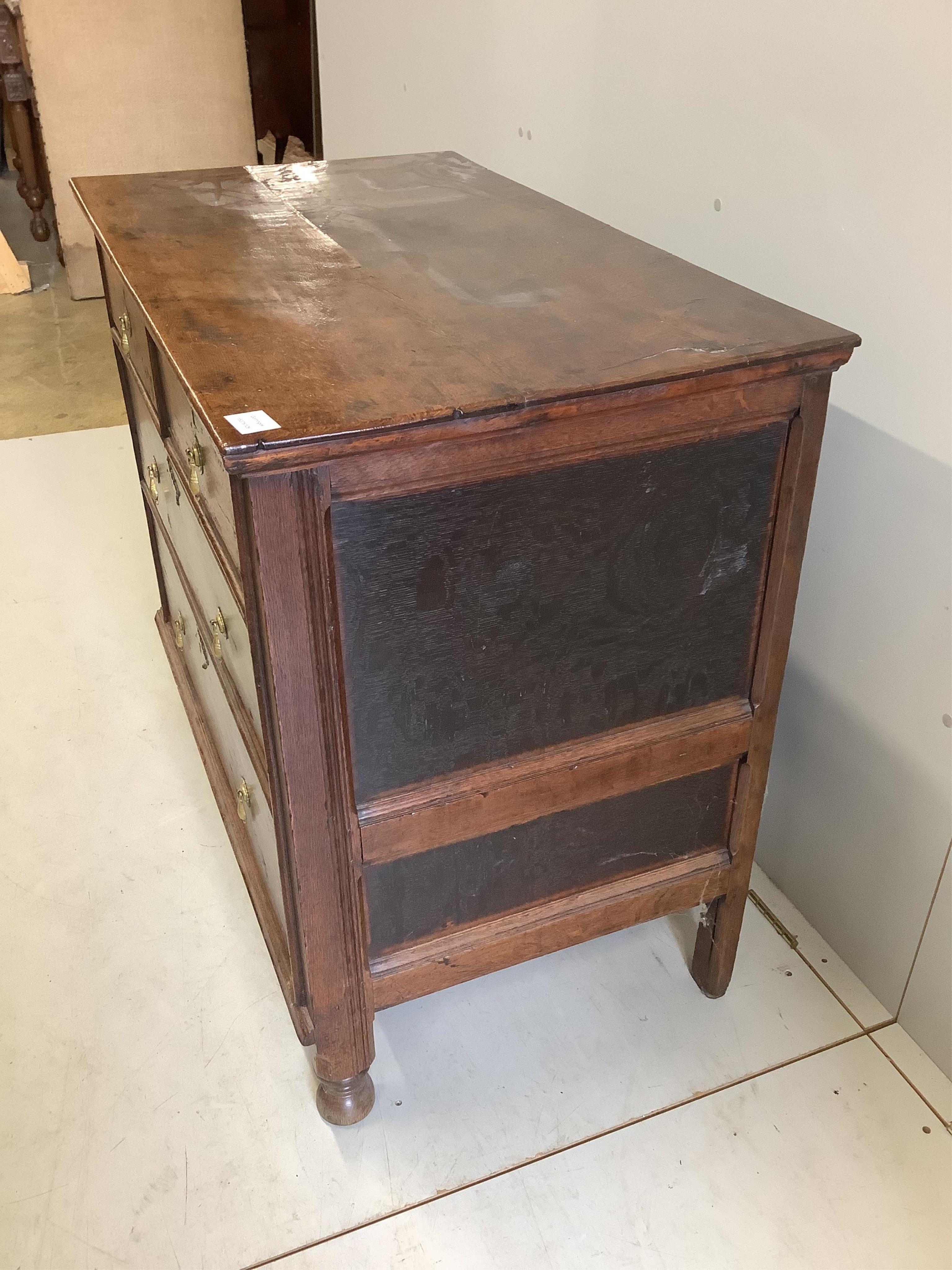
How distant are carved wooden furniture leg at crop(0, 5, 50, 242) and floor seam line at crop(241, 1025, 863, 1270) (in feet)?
12.7

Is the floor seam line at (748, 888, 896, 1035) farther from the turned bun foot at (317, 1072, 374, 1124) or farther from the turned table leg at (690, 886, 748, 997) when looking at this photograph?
the turned bun foot at (317, 1072, 374, 1124)

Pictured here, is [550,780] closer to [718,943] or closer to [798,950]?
[718,943]

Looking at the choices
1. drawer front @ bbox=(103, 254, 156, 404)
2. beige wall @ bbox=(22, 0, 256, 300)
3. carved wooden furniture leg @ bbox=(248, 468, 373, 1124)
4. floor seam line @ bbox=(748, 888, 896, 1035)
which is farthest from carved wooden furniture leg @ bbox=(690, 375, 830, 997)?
beige wall @ bbox=(22, 0, 256, 300)

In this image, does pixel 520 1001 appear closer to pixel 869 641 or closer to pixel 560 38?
pixel 869 641

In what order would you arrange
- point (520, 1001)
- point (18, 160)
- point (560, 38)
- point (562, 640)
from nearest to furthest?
point (562, 640)
point (520, 1001)
point (560, 38)
point (18, 160)

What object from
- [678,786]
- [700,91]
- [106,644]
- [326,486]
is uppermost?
[700,91]

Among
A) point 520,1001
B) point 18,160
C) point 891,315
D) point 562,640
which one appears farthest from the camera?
point 18,160

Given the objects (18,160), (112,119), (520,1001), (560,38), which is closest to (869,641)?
(520,1001)

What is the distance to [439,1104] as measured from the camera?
136 cm

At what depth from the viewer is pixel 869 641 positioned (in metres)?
1.36

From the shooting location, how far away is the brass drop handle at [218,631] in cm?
127

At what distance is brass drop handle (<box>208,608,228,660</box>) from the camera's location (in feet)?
4.17

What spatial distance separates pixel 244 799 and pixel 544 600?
1.75 ft

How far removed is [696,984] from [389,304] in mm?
1000
